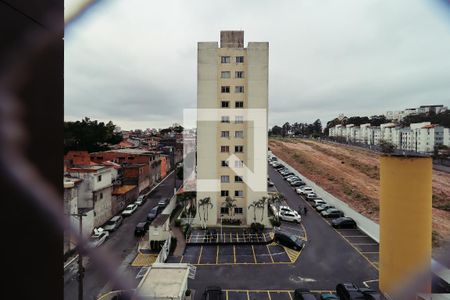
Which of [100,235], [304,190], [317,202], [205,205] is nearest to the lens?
[100,235]

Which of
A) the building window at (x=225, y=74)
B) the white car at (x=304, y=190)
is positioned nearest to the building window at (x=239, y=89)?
the building window at (x=225, y=74)

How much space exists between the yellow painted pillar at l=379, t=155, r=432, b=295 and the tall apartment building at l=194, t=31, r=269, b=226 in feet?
29.9

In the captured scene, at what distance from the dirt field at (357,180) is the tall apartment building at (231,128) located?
5455mm

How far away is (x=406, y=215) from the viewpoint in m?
3.76

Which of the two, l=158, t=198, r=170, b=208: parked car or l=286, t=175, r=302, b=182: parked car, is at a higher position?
l=286, t=175, r=302, b=182: parked car

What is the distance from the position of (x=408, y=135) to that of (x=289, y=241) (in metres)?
38.2

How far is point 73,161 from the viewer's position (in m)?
14.7

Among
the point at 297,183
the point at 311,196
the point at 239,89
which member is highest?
the point at 239,89

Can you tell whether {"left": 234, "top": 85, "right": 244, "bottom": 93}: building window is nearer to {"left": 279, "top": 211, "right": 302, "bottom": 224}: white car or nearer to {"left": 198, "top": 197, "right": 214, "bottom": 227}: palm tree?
{"left": 198, "top": 197, "right": 214, "bottom": 227}: palm tree

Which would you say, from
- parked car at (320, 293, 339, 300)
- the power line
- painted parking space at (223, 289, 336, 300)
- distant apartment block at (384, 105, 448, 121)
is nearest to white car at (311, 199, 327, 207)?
painted parking space at (223, 289, 336, 300)

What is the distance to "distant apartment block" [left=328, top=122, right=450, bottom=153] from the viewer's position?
34847 millimetres

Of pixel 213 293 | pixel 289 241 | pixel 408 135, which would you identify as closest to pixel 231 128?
pixel 289 241

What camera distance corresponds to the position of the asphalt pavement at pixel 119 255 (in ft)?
25.0

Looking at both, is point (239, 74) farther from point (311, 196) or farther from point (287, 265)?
point (311, 196)
